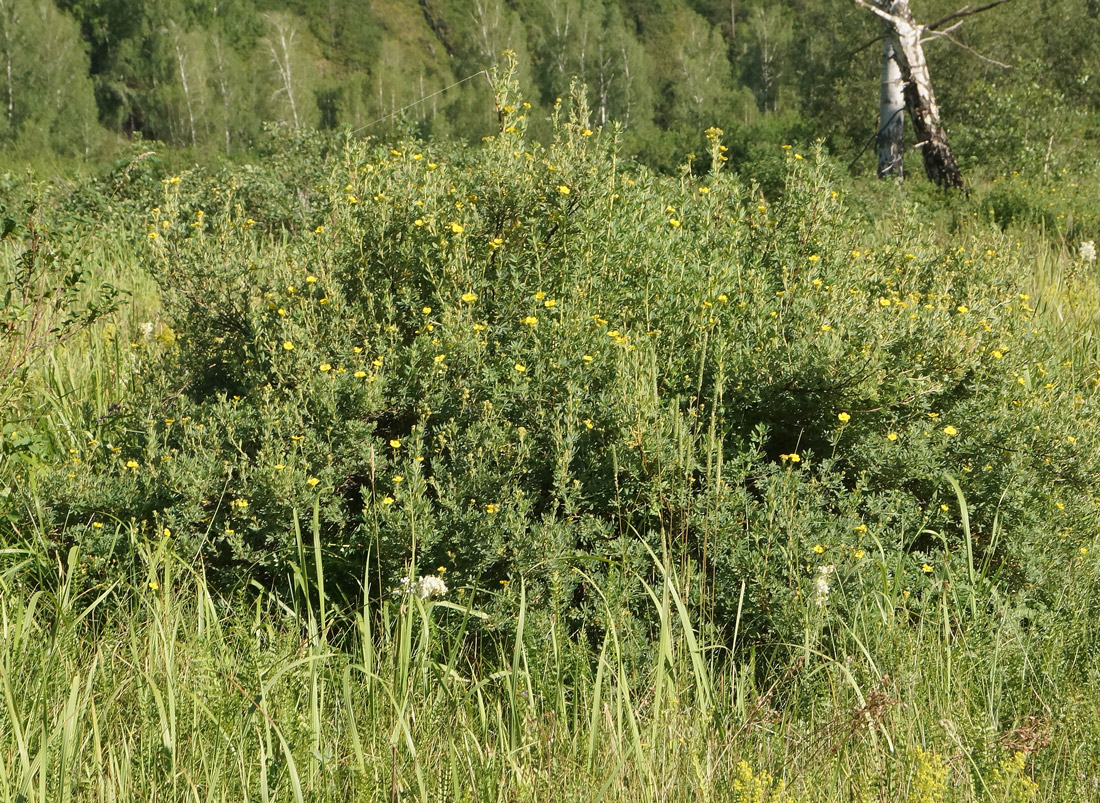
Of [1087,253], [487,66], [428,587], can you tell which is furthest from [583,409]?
[487,66]

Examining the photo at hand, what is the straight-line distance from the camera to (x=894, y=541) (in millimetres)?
2738

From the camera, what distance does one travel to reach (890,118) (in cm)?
1009

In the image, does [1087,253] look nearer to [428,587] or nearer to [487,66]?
[428,587]

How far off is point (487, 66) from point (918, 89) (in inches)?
972

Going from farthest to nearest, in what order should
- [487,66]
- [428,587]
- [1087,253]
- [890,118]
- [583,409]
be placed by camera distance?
[487,66] → [890,118] → [1087,253] → [583,409] → [428,587]

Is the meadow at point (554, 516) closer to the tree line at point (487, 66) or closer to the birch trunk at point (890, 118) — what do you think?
the birch trunk at point (890, 118)

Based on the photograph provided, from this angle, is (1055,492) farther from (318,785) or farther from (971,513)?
(318,785)

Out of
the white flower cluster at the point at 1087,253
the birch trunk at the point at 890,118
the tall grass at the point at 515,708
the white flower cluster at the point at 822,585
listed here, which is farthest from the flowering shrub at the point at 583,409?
the birch trunk at the point at 890,118

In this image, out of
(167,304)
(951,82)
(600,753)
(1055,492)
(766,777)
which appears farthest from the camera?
(951,82)

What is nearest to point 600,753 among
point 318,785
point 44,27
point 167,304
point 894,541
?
point 318,785

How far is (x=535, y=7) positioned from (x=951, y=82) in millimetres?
56895

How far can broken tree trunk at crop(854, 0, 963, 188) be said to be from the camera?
9625mm

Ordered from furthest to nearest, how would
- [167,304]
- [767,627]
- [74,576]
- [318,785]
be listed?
1. [167,304]
2. [74,576]
3. [767,627]
4. [318,785]

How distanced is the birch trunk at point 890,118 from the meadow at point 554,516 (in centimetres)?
682
